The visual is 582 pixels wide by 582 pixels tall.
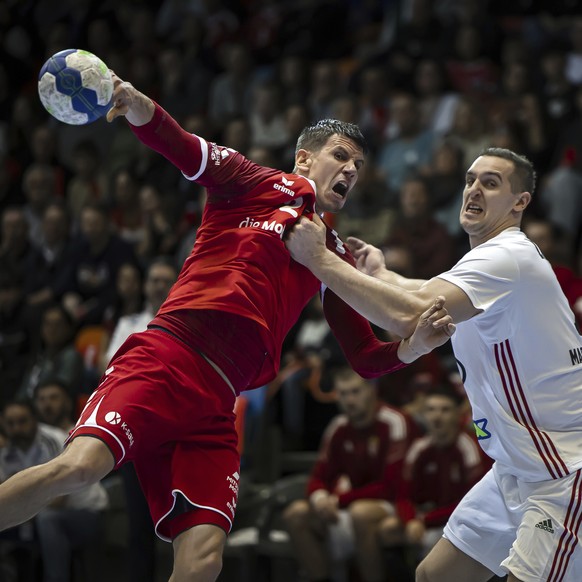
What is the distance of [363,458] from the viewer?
8.48 meters

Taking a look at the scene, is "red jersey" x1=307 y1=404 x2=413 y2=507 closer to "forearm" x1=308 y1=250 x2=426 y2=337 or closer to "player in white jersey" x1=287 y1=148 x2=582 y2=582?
"player in white jersey" x1=287 y1=148 x2=582 y2=582

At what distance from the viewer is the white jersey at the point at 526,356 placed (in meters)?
4.84

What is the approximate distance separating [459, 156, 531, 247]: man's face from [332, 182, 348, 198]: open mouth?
61 centimetres

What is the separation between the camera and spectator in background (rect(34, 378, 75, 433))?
30.7 feet

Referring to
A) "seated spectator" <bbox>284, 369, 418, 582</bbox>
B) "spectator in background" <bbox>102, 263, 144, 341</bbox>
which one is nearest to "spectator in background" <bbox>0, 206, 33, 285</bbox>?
"spectator in background" <bbox>102, 263, 144, 341</bbox>

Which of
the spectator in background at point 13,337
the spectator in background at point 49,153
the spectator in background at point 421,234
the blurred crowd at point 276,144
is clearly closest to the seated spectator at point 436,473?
the blurred crowd at point 276,144

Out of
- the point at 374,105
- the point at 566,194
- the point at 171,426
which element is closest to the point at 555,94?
the point at 566,194

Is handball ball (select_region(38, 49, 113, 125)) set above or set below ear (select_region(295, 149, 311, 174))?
above

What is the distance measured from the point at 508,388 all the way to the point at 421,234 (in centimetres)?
515

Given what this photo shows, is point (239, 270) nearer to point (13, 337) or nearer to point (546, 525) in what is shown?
point (546, 525)

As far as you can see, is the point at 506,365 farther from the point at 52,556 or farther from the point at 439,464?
the point at 52,556

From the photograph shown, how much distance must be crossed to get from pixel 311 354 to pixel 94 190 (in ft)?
16.6

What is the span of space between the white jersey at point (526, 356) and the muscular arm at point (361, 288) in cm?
20

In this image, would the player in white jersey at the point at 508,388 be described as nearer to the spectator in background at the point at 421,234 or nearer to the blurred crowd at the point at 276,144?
the blurred crowd at the point at 276,144
